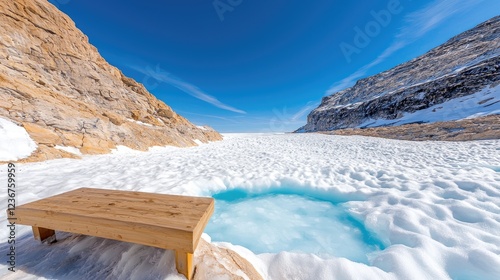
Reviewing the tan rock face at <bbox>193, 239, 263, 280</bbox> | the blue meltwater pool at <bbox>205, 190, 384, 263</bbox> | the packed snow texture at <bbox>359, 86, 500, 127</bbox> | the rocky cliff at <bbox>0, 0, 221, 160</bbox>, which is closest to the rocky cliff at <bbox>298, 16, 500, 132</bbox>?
the packed snow texture at <bbox>359, 86, 500, 127</bbox>

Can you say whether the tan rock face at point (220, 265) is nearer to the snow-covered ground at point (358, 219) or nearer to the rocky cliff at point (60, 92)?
the snow-covered ground at point (358, 219)

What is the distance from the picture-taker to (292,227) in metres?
3.25

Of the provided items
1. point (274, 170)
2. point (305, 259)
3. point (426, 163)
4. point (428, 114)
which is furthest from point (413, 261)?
point (428, 114)

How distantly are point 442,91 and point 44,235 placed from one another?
48.3 meters

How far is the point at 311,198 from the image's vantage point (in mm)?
4387

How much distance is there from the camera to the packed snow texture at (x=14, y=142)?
6344mm

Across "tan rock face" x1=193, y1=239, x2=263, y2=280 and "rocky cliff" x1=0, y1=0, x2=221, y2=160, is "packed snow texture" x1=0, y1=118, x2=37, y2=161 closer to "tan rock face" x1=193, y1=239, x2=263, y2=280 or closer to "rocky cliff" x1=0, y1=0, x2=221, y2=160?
"rocky cliff" x1=0, y1=0, x2=221, y2=160

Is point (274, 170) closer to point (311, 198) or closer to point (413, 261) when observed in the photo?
point (311, 198)

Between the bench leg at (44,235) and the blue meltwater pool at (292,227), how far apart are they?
2022mm

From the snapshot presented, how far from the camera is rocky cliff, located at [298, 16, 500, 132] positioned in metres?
25.3

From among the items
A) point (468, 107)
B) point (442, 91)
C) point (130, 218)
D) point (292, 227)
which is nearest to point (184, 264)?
point (130, 218)

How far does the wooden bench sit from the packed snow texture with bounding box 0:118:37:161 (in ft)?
24.2

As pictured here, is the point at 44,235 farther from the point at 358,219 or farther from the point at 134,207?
the point at 358,219

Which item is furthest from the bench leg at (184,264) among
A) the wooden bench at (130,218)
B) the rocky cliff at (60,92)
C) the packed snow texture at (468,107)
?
the packed snow texture at (468,107)
